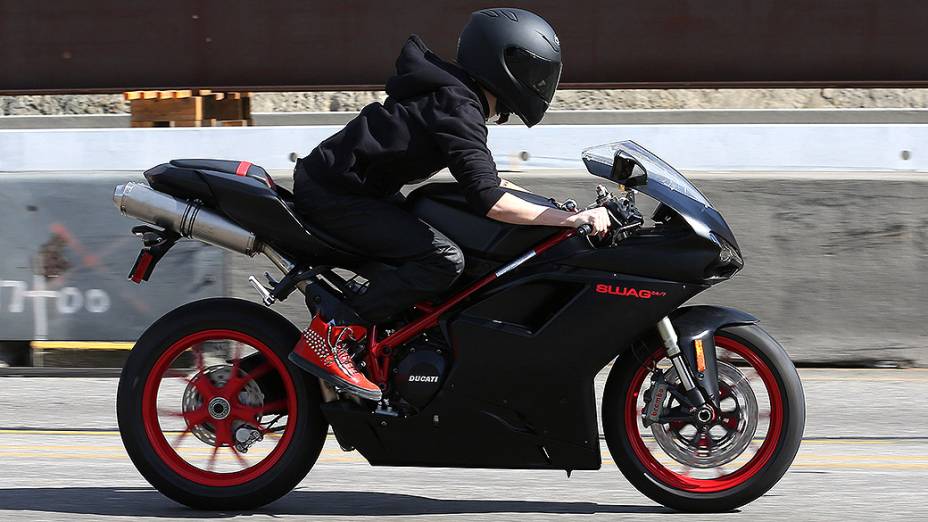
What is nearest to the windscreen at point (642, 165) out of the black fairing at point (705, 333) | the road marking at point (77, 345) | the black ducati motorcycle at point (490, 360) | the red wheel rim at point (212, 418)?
the black ducati motorcycle at point (490, 360)

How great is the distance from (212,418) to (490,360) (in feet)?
3.45

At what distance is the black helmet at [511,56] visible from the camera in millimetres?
4801

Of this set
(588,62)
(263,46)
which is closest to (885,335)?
(588,62)

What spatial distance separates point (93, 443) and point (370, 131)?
8.54 ft

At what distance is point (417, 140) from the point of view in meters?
4.78

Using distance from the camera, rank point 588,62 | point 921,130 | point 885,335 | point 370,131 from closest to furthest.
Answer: point 370,131 → point 885,335 → point 921,130 → point 588,62

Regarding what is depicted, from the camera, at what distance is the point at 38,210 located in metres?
8.50

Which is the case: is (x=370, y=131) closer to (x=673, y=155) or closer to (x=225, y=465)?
(x=225, y=465)

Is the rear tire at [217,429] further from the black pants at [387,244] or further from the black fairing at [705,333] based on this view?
the black fairing at [705,333]

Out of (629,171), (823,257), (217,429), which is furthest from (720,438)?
(823,257)

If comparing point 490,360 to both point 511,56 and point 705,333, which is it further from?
point 511,56

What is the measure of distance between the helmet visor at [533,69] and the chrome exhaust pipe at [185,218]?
109 centimetres

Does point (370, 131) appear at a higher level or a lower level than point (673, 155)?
higher

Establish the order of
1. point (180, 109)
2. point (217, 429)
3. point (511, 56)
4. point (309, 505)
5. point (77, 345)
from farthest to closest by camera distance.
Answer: point (180, 109) → point (77, 345) → point (309, 505) → point (217, 429) → point (511, 56)
